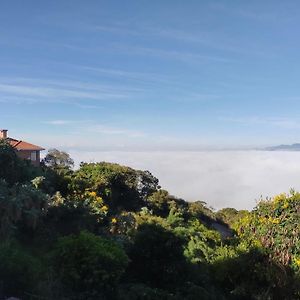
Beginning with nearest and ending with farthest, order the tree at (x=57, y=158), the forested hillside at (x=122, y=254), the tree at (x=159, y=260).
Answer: the forested hillside at (x=122, y=254) → the tree at (x=159, y=260) → the tree at (x=57, y=158)

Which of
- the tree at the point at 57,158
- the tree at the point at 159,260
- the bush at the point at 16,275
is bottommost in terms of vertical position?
the tree at the point at 159,260

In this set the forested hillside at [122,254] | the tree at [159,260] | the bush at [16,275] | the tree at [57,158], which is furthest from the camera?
the tree at [57,158]

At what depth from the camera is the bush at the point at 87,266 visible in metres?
8.48

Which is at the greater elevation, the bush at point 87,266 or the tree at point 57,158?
the tree at point 57,158

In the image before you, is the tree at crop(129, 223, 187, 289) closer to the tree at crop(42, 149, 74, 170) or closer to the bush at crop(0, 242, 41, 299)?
the bush at crop(0, 242, 41, 299)

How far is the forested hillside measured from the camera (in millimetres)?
8445

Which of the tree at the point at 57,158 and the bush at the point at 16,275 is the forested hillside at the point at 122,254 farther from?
the tree at the point at 57,158

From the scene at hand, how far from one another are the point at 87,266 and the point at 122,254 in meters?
0.91

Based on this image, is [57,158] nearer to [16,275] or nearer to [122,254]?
[122,254]

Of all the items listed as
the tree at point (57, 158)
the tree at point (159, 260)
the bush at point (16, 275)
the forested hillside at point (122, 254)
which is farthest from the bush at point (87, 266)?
the tree at point (57, 158)

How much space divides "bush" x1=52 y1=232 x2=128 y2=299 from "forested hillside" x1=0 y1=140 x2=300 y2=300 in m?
0.02

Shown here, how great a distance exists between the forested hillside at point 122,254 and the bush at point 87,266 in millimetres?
20

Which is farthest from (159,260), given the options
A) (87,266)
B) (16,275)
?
(16,275)

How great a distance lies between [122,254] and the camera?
30.4 ft
